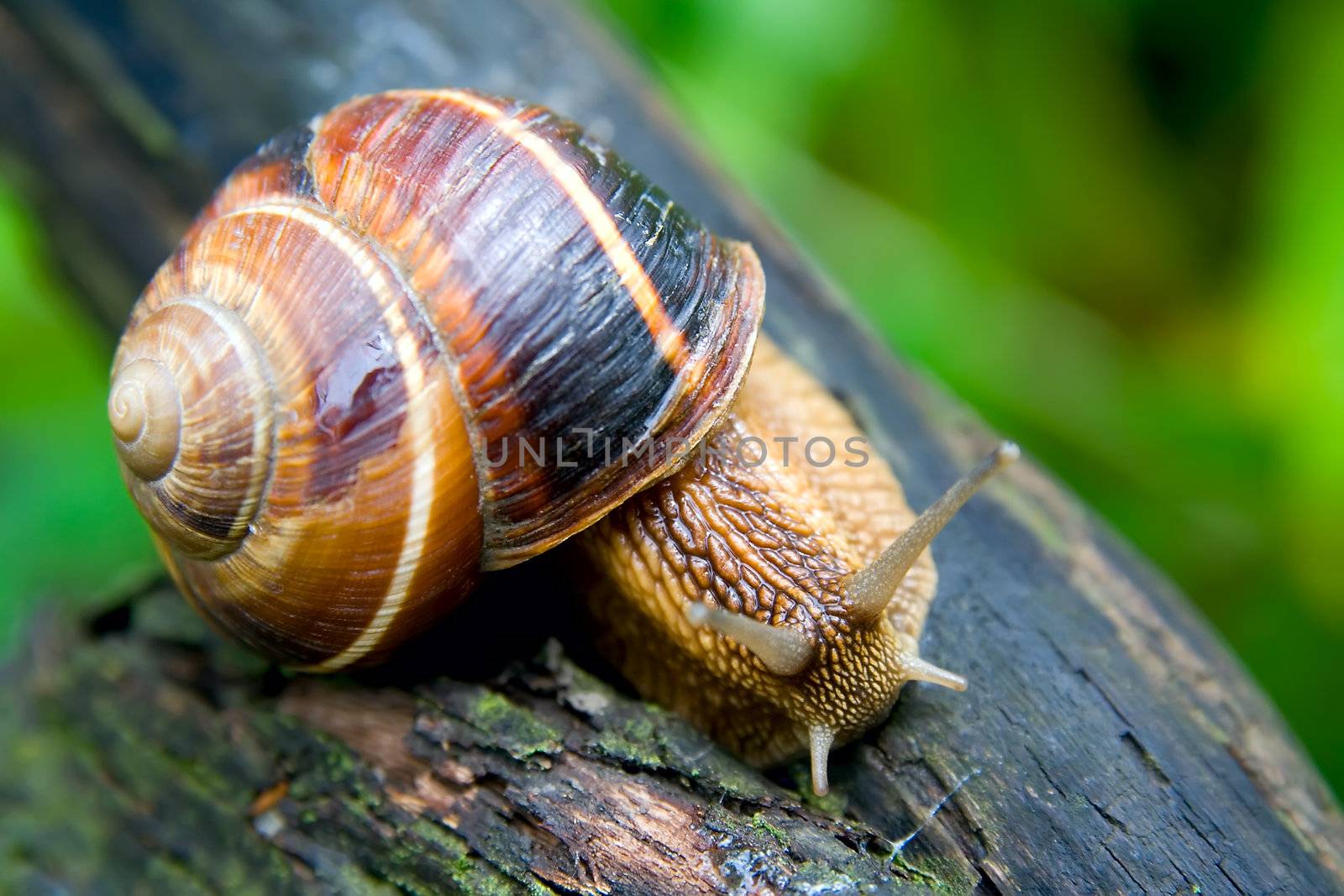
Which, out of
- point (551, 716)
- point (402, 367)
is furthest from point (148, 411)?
point (551, 716)

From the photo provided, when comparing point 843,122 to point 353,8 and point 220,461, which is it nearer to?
point 353,8

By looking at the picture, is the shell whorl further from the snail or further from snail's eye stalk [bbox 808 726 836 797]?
snail's eye stalk [bbox 808 726 836 797]

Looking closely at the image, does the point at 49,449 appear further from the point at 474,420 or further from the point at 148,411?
the point at 474,420

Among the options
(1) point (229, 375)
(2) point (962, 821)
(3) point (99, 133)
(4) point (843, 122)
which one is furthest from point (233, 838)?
(4) point (843, 122)

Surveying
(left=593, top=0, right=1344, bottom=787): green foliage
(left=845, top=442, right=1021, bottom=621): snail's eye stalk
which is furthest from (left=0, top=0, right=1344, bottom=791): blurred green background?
(left=845, top=442, right=1021, bottom=621): snail's eye stalk


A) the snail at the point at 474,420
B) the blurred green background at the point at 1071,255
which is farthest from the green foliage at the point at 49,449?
the snail at the point at 474,420

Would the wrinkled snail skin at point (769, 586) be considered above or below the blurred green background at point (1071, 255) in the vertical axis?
below

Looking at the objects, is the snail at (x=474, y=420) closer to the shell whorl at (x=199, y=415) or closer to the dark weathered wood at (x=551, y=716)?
the shell whorl at (x=199, y=415)
